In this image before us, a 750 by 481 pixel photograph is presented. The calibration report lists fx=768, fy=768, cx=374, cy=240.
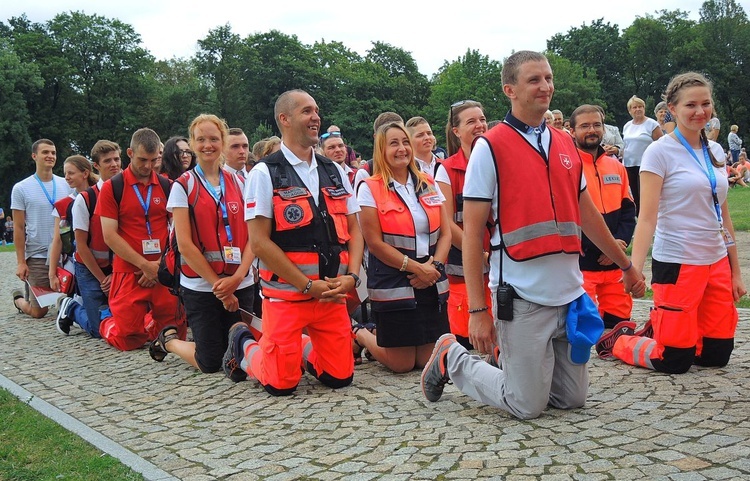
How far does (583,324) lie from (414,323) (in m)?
2.09

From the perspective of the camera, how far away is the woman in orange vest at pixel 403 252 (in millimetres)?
6594

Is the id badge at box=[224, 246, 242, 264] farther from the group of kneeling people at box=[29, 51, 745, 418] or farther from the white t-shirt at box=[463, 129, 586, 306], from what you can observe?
Result: the white t-shirt at box=[463, 129, 586, 306]

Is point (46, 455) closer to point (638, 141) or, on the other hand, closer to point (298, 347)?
point (298, 347)

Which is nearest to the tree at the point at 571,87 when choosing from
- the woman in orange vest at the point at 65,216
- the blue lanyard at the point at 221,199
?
the woman in orange vest at the point at 65,216

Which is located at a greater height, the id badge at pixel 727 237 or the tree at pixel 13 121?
the tree at pixel 13 121

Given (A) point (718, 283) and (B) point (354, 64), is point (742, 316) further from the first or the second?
(B) point (354, 64)

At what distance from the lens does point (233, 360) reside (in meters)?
6.66

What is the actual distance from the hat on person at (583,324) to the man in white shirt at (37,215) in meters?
8.67

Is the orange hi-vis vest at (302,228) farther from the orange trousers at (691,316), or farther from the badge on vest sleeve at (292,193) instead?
the orange trousers at (691,316)

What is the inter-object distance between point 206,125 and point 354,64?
73.0m

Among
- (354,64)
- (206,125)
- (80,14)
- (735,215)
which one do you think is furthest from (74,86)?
(206,125)

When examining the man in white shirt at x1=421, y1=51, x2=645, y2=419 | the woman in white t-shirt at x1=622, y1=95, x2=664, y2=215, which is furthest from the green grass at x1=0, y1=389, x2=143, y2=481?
the woman in white t-shirt at x1=622, y1=95, x2=664, y2=215

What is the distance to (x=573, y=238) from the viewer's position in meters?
4.85

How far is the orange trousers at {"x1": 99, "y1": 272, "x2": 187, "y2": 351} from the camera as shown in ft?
27.8
